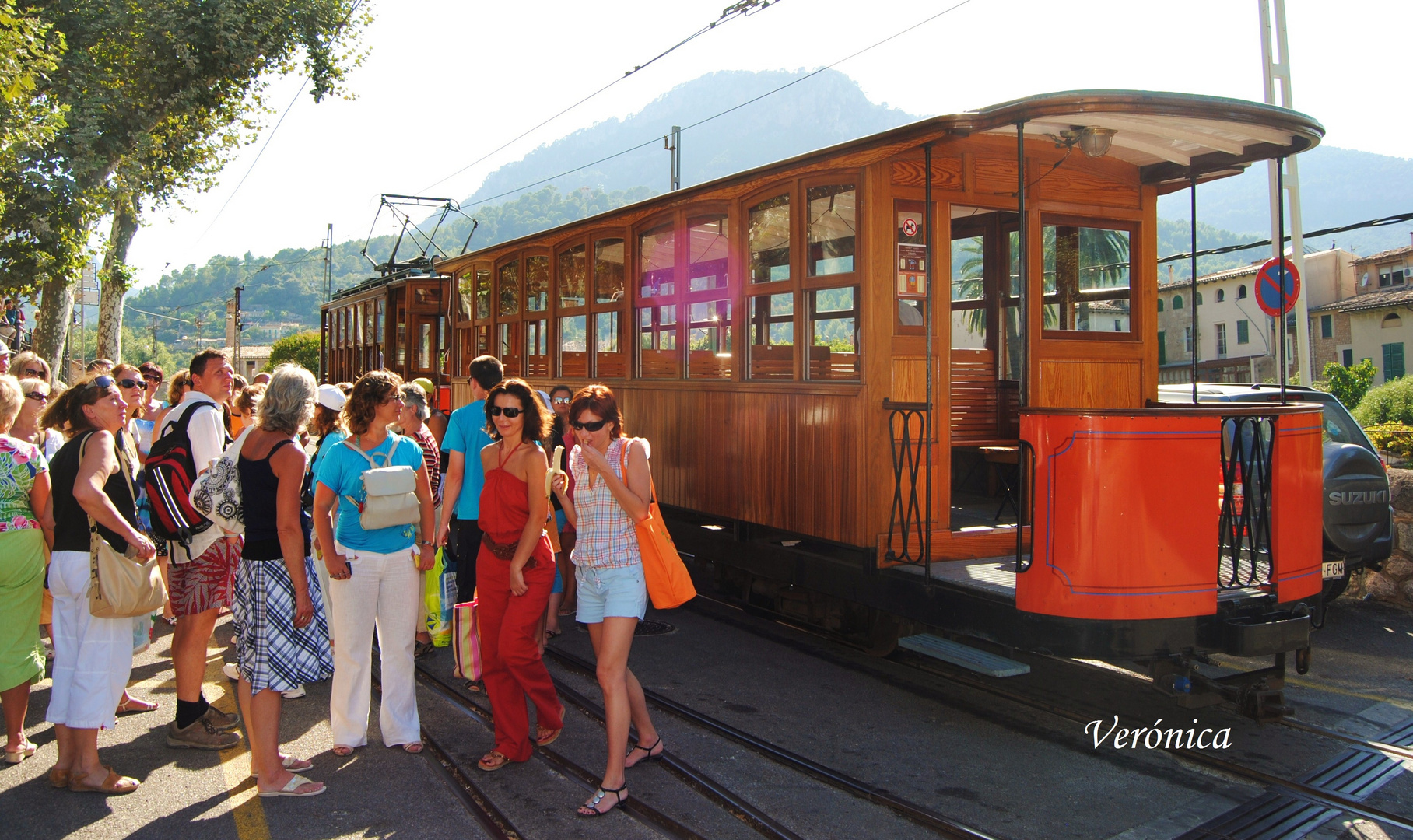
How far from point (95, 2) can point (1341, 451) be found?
18.7 metres

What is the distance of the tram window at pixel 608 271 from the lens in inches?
321

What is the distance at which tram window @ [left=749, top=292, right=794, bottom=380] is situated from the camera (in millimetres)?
6328

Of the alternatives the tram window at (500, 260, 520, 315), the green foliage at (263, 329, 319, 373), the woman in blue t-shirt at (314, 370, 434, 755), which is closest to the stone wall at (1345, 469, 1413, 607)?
the woman in blue t-shirt at (314, 370, 434, 755)

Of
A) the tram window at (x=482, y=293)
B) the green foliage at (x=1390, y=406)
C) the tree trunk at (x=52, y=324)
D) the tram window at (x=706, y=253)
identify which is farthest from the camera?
the green foliage at (x=1390, y=406)

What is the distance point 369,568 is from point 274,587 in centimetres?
41

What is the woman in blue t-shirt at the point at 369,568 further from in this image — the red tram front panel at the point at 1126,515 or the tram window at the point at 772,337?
the red tram front panel at the point at 1126,515

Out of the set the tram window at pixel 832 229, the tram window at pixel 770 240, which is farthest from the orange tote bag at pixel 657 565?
the tram window at pixel 770 240

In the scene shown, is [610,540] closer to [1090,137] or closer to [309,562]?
[309,562]

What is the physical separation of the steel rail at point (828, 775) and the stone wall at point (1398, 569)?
6.25 metres

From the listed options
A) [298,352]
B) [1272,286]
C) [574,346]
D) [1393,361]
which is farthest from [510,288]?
[1393,361]

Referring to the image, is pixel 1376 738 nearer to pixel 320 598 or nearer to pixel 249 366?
pixel 320 598

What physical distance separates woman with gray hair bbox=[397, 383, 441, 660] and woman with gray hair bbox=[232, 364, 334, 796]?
161 cm

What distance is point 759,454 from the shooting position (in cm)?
656

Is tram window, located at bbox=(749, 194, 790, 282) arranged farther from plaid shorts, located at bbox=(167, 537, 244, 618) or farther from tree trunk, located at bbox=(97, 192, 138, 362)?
tree trunk, located at bbox=(97, 192, 138, 362)
